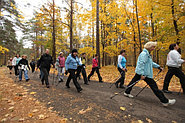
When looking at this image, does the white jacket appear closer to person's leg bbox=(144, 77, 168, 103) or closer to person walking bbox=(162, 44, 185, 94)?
person walking bbox=(162, 44, 185, 94)

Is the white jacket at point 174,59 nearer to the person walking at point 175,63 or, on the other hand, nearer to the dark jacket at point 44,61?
the person walking at point 175,63

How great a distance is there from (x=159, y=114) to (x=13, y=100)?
505 centimetres

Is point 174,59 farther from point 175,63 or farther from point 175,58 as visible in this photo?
point 175,63

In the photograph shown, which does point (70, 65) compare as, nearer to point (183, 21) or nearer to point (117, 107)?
point (117, 107)

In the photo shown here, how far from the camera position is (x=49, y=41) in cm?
1942

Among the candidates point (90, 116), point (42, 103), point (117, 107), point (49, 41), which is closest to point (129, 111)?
point (117, 107)

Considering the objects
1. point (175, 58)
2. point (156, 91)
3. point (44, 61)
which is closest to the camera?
point (156, 91)

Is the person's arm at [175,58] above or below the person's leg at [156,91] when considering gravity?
above

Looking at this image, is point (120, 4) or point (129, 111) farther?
point (120, 4)

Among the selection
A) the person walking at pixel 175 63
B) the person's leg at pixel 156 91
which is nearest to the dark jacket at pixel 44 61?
the person's leg at pixel 156 91

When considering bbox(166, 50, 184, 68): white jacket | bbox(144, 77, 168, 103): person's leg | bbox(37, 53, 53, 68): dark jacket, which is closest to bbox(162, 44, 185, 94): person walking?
bbox(166, 50, 184, 68): white jacket

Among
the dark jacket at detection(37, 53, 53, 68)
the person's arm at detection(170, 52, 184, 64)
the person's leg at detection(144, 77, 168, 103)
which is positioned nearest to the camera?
the person's leg at detection(144, 77, 168, 103)

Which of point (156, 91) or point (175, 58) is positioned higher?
point (175, 58)

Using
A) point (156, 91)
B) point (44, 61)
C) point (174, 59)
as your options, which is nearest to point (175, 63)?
point (174, 59)
